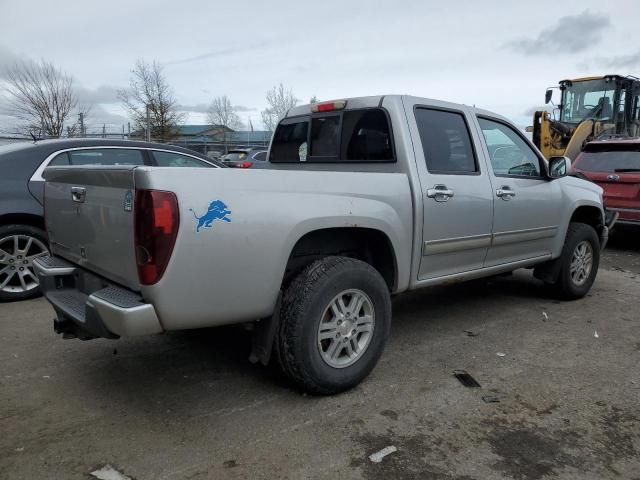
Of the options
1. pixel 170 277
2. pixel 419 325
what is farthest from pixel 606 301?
pixel 170 277

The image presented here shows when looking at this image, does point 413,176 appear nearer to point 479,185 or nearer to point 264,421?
point 479,185

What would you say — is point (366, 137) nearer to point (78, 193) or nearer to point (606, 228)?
point (78, 193)

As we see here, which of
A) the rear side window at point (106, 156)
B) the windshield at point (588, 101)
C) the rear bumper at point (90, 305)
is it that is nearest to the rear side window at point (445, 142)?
the rear bumper at point (90, 305)

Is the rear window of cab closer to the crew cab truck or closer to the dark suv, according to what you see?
the crew cab truck

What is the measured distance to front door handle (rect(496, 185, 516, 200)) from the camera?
4355 millimetres

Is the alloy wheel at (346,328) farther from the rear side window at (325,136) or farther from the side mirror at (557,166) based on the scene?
the side mirror at (557,166)

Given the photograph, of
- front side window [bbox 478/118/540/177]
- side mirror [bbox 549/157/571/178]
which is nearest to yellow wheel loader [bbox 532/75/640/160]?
side mirror [bbox 549/157/571/178]

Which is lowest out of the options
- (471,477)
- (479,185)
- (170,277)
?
(471,477)

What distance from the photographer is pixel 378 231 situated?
3479mm

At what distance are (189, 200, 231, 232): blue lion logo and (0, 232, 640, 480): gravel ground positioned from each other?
115 cm

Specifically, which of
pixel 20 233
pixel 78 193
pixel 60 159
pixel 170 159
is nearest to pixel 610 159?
pixel 170 159

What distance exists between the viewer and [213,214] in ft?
8.55

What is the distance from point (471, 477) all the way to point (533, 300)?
3.52 m

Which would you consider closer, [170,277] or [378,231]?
[170,277]
